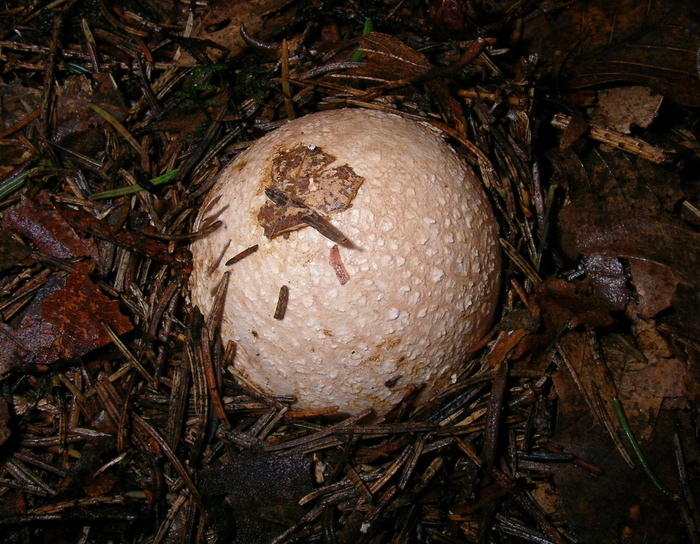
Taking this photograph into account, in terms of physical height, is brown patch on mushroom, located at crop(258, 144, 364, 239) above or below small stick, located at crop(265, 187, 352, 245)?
above

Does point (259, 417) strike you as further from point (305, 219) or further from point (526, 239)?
point (526, 239)

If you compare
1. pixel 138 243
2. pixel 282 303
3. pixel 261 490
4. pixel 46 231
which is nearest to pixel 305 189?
pixel 282 303

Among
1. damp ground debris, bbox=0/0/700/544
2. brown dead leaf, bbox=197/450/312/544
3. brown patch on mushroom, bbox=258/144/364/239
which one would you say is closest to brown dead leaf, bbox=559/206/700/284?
damp ground debris, bbox=0/0/700/544

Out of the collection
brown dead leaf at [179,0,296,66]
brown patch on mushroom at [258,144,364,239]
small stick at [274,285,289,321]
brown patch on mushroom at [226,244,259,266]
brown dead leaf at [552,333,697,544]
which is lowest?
brown dead leaf at [552,333,697,544]

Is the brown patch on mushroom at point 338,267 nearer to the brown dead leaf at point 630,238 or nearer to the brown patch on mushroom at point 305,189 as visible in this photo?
the brown patch on mushroom at point 305,189

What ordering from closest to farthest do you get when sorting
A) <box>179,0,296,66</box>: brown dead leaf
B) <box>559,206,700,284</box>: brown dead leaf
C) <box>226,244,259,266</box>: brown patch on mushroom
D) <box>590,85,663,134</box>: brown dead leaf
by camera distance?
<box>226,244,259,266</box>: brown patch on mushroom < <box>559,206,700,284</box>: brown dead leaf < <box>590,85,663,134</box>: brown dead leaf < <box>179,0,296,66</box>: brown dead leaf

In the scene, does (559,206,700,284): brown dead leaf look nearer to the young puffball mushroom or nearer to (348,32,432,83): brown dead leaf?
the young puffball mushroom
